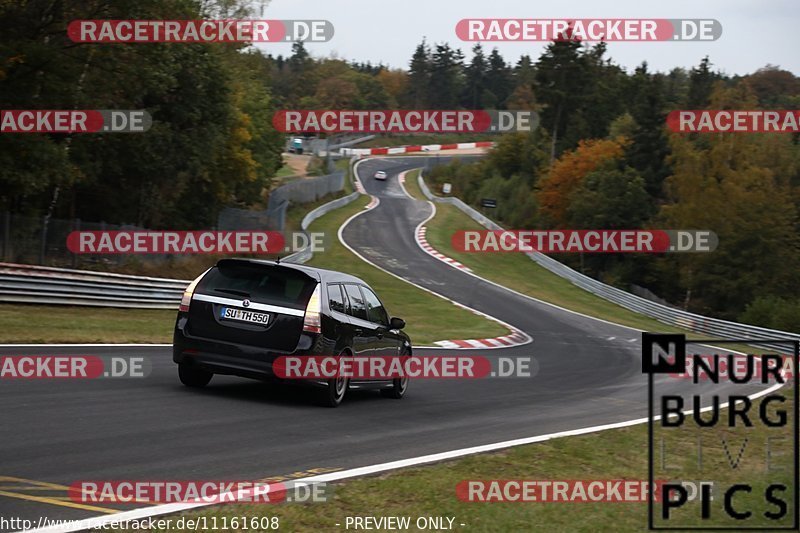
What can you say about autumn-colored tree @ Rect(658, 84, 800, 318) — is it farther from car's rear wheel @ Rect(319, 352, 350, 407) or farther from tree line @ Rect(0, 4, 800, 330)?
car's rear wheel @ Rect(319, 352, 350, 407)

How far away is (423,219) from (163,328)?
48.7m

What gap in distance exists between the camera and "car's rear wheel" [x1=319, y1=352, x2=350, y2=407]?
11438 millimetres

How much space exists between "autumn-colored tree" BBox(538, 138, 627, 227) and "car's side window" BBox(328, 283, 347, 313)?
63565mm

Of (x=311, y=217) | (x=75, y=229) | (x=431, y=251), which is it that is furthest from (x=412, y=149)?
(x=75, y=229)

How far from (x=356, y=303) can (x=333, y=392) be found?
138 cm

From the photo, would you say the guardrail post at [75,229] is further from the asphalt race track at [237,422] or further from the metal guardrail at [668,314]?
the metal guardrail at [668,314]

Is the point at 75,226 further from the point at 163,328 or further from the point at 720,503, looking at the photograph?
the point at 720,503

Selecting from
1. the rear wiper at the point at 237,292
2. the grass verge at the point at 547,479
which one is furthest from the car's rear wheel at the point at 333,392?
the grass verge at the point at 547,479

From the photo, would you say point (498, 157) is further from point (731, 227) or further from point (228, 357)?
point (228, 357)

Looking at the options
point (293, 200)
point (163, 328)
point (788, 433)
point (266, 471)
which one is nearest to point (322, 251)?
point (293, 200)

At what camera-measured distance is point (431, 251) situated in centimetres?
5500

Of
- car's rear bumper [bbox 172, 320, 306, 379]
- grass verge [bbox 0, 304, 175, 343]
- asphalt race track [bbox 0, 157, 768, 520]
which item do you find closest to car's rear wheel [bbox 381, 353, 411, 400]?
asphalt race track [bbox 0, 157, 768, 520]

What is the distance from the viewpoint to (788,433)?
12.4 metres

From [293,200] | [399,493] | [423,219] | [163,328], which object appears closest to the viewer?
[399,493]
